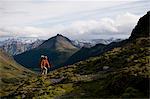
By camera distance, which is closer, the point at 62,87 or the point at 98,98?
the point at 98,98

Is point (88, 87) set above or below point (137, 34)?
below

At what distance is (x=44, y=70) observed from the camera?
72.4m

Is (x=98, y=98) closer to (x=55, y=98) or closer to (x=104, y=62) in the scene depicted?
(x=55, y=98)

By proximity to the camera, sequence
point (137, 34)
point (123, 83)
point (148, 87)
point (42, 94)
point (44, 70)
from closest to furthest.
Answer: point (148, 87) → point (123, 83) → point (42, 94) → point (44, 70) → point (137, 34)

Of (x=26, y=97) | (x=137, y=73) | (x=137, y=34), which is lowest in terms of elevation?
(x=26, y=97)

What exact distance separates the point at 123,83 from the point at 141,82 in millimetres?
3027

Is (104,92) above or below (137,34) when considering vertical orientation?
below

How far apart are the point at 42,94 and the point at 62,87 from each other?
5079mm

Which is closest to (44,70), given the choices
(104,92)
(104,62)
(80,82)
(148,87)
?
(104,62)

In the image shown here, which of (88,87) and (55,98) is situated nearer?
(55,98)

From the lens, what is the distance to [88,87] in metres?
49.0

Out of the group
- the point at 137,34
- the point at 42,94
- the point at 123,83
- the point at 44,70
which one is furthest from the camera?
the point at 137,34

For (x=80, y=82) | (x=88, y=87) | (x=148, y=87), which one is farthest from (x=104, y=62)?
(x=148, y=87)

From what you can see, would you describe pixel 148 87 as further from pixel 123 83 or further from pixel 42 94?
Answer: pixel 42 94
